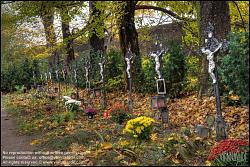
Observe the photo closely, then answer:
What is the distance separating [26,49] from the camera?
2575cm

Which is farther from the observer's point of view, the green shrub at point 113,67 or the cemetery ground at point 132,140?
the green shrub at point 113,67

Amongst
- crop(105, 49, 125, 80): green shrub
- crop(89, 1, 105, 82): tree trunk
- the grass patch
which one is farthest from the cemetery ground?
crop(105, 49, 125, 80): green shrub

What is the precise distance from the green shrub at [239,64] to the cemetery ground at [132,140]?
0.82 metres

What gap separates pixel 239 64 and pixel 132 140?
2.41m

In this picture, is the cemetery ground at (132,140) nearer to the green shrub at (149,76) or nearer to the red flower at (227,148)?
the red flower at (227,148)

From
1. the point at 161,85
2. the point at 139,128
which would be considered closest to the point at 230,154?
the point at 139,128

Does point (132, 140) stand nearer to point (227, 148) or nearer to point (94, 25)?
point (227, 148)

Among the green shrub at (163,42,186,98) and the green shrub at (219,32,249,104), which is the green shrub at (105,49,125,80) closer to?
the green shrub at (163,42,186,98)

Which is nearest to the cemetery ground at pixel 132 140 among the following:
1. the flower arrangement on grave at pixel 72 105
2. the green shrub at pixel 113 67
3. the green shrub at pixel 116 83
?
the flower arrangement on grave at pixel 72 105

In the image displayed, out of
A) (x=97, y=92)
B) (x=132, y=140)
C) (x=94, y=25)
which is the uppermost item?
(x=94, y=25)

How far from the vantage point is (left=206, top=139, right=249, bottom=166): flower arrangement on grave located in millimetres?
5074

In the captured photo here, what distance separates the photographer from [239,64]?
22.8ft

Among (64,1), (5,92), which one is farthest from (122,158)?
(5,92)

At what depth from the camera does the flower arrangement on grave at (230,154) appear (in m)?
5.07
